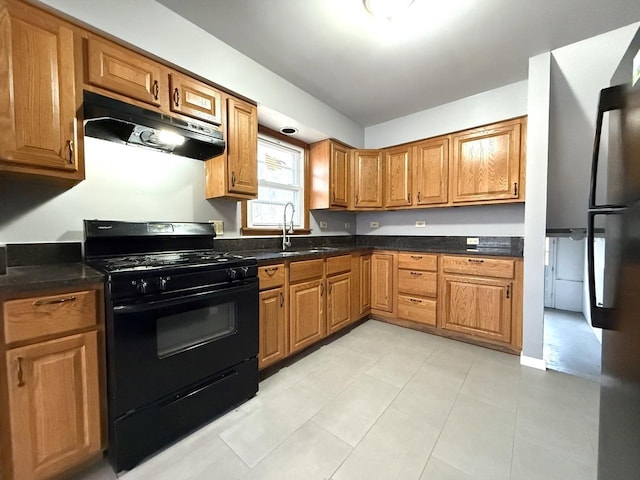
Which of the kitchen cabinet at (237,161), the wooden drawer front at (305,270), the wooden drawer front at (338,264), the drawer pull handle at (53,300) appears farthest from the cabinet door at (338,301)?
the drawer pull handle at (53,300)

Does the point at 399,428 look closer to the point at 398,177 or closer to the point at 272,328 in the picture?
the point at 272,328

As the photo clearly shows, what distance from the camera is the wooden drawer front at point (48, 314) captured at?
1.04 metres

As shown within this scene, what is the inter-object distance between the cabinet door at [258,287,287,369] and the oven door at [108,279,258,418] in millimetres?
184

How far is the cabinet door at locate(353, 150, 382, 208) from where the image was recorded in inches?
137

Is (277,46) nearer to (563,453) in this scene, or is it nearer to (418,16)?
(418,16)

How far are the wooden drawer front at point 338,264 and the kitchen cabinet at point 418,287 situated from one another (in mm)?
676

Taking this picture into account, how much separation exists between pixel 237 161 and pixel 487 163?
2.48 meters

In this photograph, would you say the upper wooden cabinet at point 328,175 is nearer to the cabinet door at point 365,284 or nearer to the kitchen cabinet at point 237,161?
the cabinet door at point 365,284

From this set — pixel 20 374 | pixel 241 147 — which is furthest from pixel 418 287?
pixel 20 374

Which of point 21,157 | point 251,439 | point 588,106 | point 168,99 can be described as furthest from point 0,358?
point 588,106

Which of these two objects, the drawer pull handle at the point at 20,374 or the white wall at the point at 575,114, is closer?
the drawer pull handle at the point at 20,374

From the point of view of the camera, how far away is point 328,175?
3.19 metres

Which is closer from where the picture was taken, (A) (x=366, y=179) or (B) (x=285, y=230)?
(B) (x=285, y=230)

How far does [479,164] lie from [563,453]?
7.88ft
